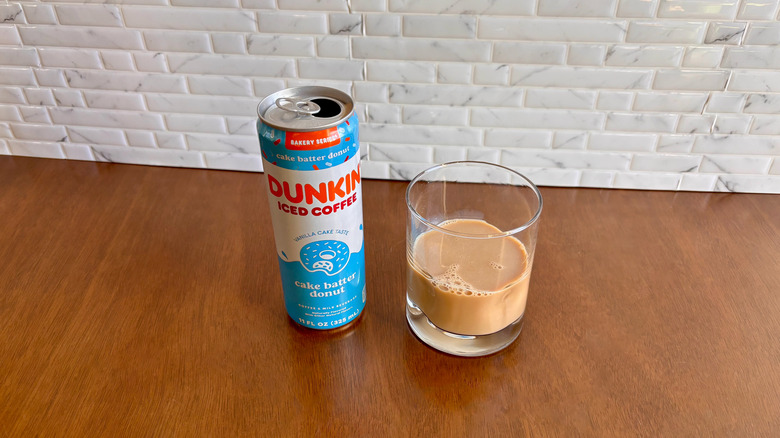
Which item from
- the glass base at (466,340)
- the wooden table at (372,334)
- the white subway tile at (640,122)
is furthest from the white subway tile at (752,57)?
the glass base at (466,340)

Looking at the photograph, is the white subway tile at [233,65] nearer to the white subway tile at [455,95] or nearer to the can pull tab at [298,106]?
the white subway tile at [455,95]

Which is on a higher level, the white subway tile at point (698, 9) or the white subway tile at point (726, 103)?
the white subway tile at point (698, 9)

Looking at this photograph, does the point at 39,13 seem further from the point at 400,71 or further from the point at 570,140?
the point at 570,140

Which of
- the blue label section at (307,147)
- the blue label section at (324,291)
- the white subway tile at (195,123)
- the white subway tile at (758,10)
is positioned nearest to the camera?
the blue label section at (307,147)

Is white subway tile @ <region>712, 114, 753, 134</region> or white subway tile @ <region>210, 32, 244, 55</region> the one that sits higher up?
white subway tile @ <region>210, 32, 244, 55</region>

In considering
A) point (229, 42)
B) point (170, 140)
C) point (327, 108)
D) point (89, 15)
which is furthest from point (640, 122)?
point (89, 15)

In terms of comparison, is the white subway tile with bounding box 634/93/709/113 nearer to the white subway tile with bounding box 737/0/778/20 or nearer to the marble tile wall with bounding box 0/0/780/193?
the marble tile wall with bounding box 0/0/780/193

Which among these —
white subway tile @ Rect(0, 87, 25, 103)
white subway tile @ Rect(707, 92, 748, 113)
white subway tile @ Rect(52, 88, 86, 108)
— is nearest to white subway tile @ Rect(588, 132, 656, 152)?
white subway tile @ Rect(707, 92, 748, 113)
